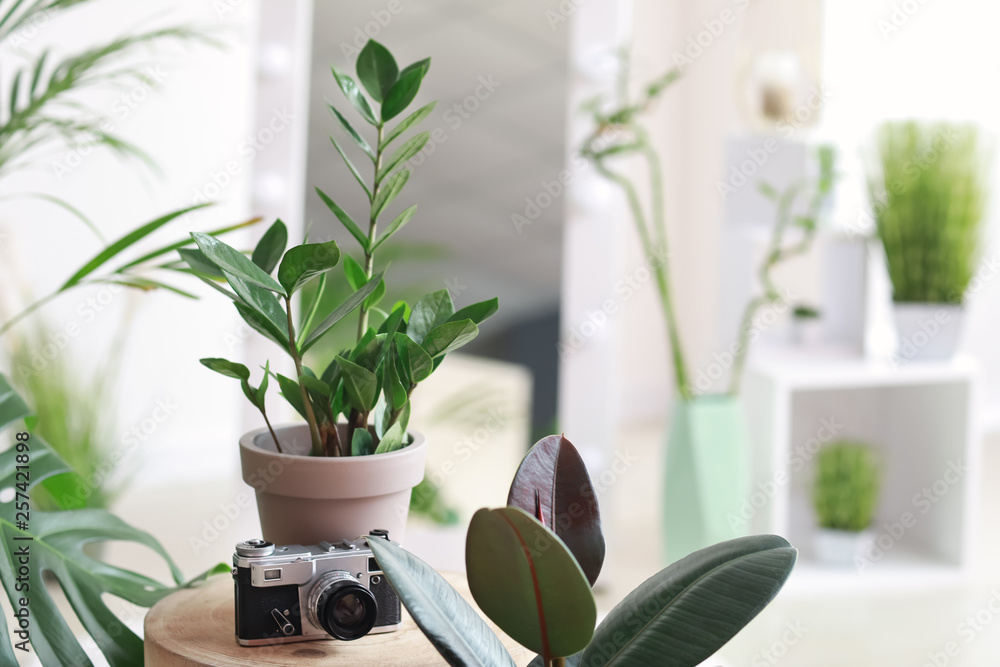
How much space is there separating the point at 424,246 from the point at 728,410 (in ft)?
2.60

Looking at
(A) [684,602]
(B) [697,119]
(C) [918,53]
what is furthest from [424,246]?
(C) [918,53]

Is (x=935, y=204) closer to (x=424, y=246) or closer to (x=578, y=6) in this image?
(x=578, y=6)

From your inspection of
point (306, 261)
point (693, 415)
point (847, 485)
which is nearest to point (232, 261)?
point (306, 261)

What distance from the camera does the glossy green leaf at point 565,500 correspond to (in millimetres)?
668

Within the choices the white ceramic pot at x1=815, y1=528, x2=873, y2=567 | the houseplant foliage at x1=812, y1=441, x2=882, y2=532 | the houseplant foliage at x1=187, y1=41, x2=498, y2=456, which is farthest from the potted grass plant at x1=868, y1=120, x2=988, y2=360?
the houseplant foliage at x1=187, y1=41, x2=498, y2=456

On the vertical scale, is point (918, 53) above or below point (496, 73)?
above

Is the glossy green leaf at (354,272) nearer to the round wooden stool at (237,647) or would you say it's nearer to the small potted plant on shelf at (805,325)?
the round wooden stool at (237,647)

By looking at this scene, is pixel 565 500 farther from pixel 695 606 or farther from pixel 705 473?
pixel 705 473

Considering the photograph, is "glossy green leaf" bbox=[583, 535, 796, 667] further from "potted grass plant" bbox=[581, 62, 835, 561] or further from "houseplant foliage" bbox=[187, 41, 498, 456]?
"potted grass plant" bbox=[581, 62, 835, 561]

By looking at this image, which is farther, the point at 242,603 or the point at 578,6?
the point at 578,6

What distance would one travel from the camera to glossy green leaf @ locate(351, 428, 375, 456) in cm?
76

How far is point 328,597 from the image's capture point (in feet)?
2.29

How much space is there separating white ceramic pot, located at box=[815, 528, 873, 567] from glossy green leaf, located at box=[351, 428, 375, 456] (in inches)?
72.7

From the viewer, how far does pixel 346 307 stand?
693 mm
